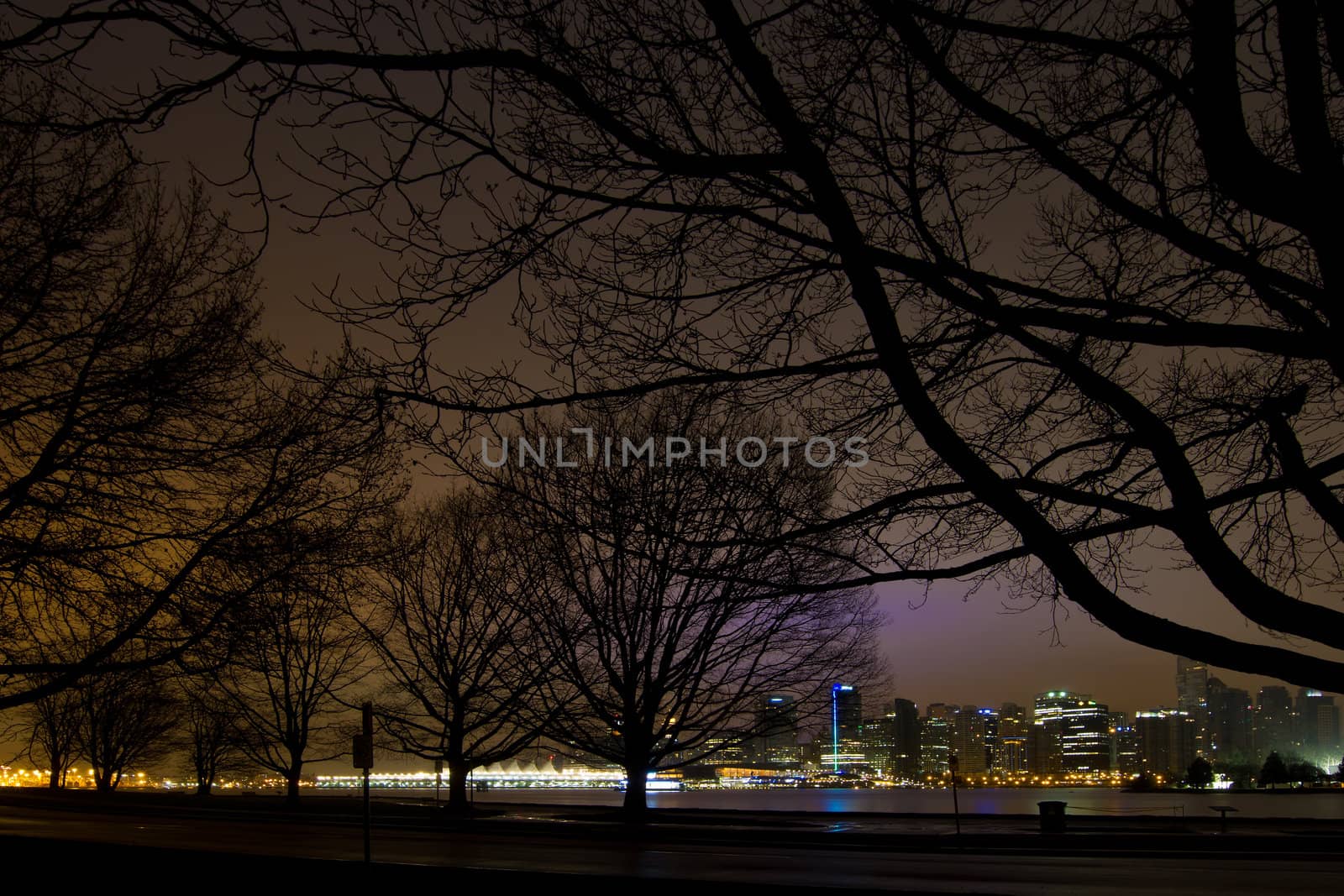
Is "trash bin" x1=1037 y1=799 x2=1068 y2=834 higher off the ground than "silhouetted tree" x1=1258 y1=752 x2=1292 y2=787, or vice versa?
"trash bin" x1=1037 y1=799 x2=1068 y2=834

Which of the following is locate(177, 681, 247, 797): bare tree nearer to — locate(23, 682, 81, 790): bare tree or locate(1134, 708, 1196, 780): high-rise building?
locate(23, 682, 81, 790): bare tree

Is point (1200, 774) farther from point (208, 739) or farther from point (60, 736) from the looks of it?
point (60, 736)

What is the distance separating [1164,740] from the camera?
121062 millimetres

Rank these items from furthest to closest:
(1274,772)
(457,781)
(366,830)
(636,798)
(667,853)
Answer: (1274,772), (457,781), (636,798), (667,853), (366,830)

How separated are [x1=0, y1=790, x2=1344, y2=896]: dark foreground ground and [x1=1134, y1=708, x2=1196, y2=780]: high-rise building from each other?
3670 inches

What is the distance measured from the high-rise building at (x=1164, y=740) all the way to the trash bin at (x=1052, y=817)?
321 ft

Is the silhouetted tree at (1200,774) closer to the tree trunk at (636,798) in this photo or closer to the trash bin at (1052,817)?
the trash bin at (1052,817)

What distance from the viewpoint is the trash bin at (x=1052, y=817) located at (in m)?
23.5

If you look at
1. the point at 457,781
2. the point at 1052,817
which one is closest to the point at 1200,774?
the point at 1052,817

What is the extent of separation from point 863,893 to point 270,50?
204 inches

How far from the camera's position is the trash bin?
23547mm

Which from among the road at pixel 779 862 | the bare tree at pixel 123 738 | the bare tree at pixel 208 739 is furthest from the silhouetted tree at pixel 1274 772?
the bare tree at pixel 123 738

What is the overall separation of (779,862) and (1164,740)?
119m

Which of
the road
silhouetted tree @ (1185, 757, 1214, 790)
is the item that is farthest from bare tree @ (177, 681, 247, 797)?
silhouetted tree @ (1185, 757, 1214, 790)
